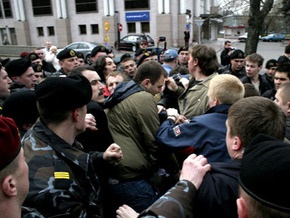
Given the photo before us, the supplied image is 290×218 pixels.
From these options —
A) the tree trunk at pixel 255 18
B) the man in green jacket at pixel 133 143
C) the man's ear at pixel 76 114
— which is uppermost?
the tree trunk at pixel 255 18

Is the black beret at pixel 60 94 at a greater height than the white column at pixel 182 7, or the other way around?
the white column at pixel 182 7

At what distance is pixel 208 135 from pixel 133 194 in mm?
963

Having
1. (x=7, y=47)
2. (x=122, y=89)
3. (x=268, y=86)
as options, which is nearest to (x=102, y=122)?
(x=122, y=89)

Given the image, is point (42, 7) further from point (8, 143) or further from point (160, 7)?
point (8, 143)

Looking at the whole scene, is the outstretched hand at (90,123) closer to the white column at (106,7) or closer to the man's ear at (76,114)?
the man's ear at (76,114)

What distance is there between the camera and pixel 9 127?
48.9 inches

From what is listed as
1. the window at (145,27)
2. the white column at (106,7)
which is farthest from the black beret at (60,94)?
the white column at (106,7)

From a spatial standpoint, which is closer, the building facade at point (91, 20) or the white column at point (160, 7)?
the white column at point (160, 7)

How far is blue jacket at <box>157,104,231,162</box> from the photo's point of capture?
206 centimetres

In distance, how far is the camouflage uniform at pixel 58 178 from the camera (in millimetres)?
1538

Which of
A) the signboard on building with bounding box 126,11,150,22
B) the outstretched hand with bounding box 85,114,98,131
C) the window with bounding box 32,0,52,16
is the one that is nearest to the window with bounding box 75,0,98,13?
the window with bounding box 32,0,52,16

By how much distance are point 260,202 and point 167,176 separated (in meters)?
2.19

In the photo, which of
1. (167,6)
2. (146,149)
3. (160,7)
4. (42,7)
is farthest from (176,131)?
(42,7)

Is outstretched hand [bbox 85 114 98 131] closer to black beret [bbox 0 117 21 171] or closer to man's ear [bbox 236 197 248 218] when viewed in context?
black beret [bbox 0 117 21 171]
